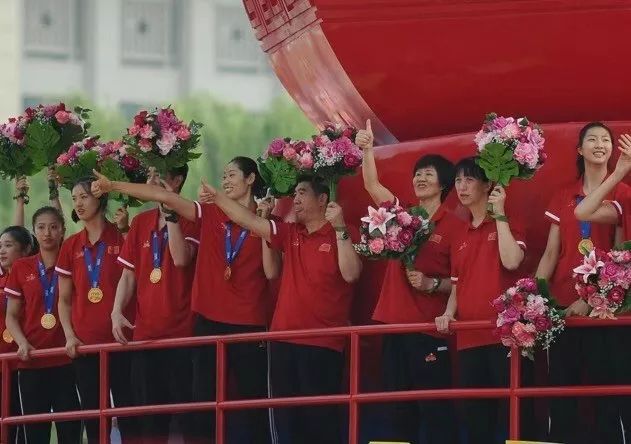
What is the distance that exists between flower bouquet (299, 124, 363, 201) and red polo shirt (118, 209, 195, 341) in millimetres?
1075

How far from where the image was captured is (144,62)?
60188 mm

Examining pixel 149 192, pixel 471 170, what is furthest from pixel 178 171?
pixel 471 170

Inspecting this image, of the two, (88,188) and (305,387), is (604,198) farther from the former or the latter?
(88,188)

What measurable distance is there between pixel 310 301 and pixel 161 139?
4.46 feet

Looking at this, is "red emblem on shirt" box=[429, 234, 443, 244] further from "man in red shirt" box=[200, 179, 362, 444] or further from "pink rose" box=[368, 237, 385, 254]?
"pink rose" box=[368, 237, 385, 254]

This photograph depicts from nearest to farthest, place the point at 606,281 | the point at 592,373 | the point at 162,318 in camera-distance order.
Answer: the point at 606,281 → the point at 592,373 → the point at 162,318

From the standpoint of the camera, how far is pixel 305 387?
11711 mm

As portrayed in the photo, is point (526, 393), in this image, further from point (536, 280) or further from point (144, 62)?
point (144, 62)

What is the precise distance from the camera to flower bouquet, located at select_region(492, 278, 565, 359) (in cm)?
1061

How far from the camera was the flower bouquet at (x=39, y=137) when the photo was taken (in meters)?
13.6

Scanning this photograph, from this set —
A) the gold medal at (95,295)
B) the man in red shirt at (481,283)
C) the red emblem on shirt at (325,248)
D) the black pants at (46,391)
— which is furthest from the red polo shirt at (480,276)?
the black pants at (46,391)

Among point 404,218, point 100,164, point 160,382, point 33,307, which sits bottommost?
point 160,382

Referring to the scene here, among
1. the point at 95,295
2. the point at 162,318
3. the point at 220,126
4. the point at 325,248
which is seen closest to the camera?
the point at 325,248

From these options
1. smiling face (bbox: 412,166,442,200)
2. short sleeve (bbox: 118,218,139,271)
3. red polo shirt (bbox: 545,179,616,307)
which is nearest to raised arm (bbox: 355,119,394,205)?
smiling face (bbox: 412,166,442,200)
